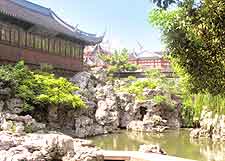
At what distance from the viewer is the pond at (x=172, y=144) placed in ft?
44.9

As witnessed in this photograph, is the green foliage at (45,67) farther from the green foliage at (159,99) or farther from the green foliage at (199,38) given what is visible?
the green foliage at (199,38)

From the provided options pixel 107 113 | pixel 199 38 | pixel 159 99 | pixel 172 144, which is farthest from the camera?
pixel 159 99

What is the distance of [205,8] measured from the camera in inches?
199

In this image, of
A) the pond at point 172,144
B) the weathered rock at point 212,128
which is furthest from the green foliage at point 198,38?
the weathered rock at point 212,128

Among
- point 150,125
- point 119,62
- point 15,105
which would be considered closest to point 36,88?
point 15,105

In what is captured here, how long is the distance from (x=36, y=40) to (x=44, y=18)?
478 centimetres

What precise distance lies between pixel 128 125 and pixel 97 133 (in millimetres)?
3800

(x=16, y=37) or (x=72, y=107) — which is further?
(x=16, y=37)

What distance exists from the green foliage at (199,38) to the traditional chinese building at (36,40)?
519 inches

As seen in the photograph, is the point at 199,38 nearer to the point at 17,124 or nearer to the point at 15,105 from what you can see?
the point at 17,124

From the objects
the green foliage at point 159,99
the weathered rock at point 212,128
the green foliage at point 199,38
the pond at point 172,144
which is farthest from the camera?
the green foliage at point 159,99

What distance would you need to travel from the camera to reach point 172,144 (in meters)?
16.3

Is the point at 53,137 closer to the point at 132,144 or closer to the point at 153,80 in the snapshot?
the point at 132,144

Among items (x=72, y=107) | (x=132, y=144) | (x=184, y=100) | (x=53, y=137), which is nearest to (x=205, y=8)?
(x=53, y=137)
